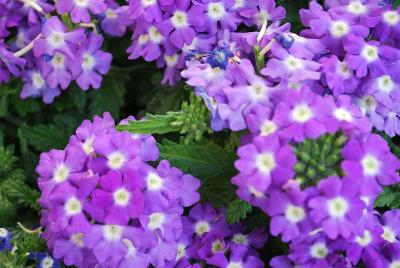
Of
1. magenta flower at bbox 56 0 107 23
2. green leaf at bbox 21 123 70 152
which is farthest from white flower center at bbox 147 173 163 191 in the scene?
green leaf at bbox 21 123 70 152

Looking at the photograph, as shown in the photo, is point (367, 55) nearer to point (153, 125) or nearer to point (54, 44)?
point (153, 125)

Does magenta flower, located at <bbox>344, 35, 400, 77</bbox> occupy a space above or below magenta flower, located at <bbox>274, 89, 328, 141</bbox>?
below

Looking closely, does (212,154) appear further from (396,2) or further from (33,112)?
(33,112)

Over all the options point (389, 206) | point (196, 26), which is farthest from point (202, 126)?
point (389, 206)

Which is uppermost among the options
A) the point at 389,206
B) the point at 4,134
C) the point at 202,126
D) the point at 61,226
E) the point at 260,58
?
the point at 260,58

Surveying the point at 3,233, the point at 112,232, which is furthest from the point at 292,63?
the point at 3,233

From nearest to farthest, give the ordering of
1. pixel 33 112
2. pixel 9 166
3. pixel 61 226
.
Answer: pixel 61 226 < pixel 9 166 < pixel 33 112

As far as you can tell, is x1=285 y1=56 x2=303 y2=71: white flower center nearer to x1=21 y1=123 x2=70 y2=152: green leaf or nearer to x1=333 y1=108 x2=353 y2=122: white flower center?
x1=333 y1=108 x2=353 y2=122: white flower center
